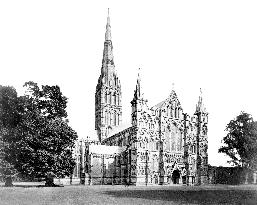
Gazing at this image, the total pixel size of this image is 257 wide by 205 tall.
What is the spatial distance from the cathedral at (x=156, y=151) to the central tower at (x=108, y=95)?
1936 centimetres

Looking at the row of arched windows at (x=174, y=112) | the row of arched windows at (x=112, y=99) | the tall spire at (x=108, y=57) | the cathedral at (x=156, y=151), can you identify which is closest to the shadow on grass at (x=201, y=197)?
the cathedral at (x=156, y=151)

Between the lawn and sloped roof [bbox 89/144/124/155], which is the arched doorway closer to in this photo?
sloped roof [bbox 89/144/124/155]

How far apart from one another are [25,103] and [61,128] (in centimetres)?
530

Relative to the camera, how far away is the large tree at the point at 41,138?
41188 mm

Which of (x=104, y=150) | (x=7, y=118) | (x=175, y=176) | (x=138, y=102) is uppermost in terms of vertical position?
(x=138, y=102)

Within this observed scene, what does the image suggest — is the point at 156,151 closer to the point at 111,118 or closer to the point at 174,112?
the point at 174,112

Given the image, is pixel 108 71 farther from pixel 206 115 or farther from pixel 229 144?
pixel 229 144

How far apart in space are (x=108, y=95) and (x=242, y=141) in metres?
43.7

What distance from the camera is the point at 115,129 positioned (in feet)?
312

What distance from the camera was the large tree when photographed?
135 feet

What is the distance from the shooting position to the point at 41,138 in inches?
1673

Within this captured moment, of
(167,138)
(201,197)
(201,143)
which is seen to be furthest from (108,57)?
(201,197)

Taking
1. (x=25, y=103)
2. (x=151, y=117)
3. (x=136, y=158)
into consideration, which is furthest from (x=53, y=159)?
(x=151, y=117)

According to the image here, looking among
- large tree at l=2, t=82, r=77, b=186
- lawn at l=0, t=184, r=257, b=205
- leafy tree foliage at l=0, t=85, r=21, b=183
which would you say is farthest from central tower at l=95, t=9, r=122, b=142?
lawn at l=0, t=184, r=257, b=205
